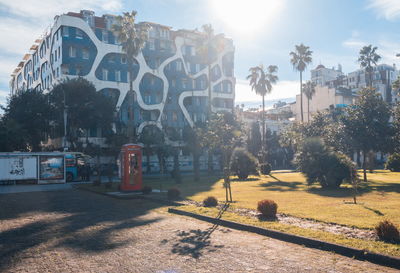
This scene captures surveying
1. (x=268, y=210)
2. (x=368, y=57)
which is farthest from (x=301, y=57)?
(x=268, y=210)

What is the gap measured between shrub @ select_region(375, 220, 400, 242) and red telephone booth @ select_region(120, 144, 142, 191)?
58.3 feet

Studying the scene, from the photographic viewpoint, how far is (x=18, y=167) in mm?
33875

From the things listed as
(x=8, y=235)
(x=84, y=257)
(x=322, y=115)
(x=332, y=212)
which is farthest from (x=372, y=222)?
(x=322, y=115)

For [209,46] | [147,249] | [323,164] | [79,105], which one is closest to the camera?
[147,249]

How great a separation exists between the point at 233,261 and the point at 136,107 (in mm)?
58000

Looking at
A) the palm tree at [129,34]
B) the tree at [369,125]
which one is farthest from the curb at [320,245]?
the palm tree at [129,34]

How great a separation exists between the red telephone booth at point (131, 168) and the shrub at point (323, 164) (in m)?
11.7

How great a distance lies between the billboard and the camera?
33400 millimetres

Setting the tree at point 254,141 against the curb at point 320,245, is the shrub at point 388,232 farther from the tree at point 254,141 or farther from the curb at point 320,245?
the tree at point 254,141

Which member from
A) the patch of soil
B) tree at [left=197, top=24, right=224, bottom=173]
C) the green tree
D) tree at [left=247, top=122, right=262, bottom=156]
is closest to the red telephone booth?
the patch of soil

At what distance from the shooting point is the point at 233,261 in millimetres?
7340

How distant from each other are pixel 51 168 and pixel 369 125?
1177 inches

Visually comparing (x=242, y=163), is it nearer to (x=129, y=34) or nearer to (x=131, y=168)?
(x=131, y=168)

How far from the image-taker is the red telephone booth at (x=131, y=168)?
78.4 ft
